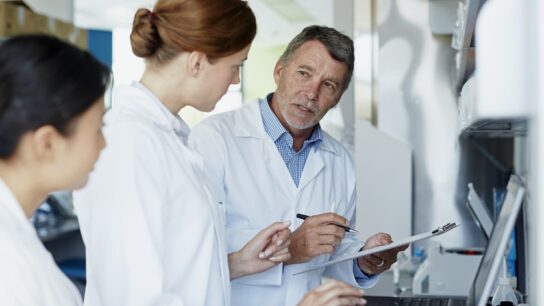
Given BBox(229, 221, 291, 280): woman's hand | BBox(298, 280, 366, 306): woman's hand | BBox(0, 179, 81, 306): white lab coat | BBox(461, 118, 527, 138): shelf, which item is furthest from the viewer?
BBox(229, 221, 291, 280): woman's hand

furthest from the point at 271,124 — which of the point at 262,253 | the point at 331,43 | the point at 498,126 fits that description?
→ the point at 498,126

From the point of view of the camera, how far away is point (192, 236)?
169 centimetres

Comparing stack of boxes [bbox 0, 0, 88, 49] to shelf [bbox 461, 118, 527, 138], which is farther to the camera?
stack of boxes [bbox 0, 0, 88, 49]

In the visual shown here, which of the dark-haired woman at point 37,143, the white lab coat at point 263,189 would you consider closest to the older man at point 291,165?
the white lab coat at point 263,189

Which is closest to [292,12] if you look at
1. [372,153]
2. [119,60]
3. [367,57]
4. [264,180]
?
[119,60]

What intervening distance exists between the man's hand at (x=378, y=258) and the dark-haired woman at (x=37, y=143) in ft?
4.39

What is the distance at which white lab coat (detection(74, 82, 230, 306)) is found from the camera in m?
1.55

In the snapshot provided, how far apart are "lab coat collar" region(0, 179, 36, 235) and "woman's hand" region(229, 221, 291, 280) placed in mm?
932

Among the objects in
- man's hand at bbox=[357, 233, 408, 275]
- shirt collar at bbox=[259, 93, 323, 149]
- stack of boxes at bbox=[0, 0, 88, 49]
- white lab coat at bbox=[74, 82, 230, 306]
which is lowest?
man's hand at bbox=[357, 233, 408, 275]

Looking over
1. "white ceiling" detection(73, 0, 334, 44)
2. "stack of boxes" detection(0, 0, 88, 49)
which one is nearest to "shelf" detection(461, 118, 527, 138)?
"stack of boxes" detection(0, 0, 88, 49)

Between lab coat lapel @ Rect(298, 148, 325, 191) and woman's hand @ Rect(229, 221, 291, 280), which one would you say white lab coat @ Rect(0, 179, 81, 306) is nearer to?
woman's hand @ Rect(229, 221, 291, 280)

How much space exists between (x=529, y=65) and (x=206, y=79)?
2.94ft

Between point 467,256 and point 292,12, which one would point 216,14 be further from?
point 292,12

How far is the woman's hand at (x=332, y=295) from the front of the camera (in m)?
1.59
